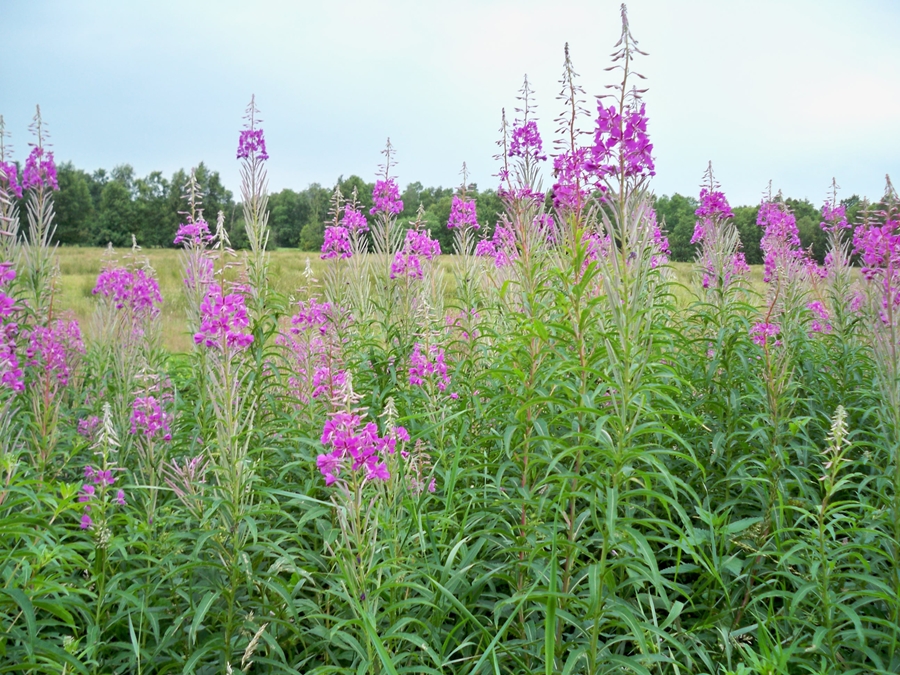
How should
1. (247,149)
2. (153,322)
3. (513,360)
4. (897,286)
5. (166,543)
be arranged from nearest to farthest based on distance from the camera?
(166,543) → (513,360) → (897,286) → (247,149) → (153,322)

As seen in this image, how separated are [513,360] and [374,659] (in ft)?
5.25

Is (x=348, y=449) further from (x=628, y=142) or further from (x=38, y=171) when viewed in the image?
(x=38, y=171)

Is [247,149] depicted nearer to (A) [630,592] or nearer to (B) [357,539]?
(B) [357,539]

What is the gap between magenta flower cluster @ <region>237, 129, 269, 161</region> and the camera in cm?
416

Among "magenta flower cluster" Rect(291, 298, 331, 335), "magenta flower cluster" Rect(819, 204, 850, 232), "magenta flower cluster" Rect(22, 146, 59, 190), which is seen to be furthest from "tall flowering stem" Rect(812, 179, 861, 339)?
"magenta flower cluster" Rect(22, 146, 59, 190)

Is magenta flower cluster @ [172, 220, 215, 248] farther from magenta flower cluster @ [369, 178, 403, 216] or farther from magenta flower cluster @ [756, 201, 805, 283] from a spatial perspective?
magenta flower cluster @ [756, 201, 805, 283]

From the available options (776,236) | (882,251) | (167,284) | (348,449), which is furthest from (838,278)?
(167,284)

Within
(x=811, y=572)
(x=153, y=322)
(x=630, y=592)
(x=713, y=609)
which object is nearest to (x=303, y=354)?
(x=153, y=322)

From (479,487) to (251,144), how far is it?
115 inches

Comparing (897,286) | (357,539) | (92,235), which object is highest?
(92,235)

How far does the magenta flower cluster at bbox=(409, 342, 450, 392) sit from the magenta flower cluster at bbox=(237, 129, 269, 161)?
194 centimetres

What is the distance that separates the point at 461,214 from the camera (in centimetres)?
621

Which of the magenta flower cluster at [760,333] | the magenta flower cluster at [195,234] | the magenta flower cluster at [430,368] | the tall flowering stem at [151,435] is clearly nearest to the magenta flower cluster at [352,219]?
the magenta flower cluster at [195,234]

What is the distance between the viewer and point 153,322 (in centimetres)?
546
